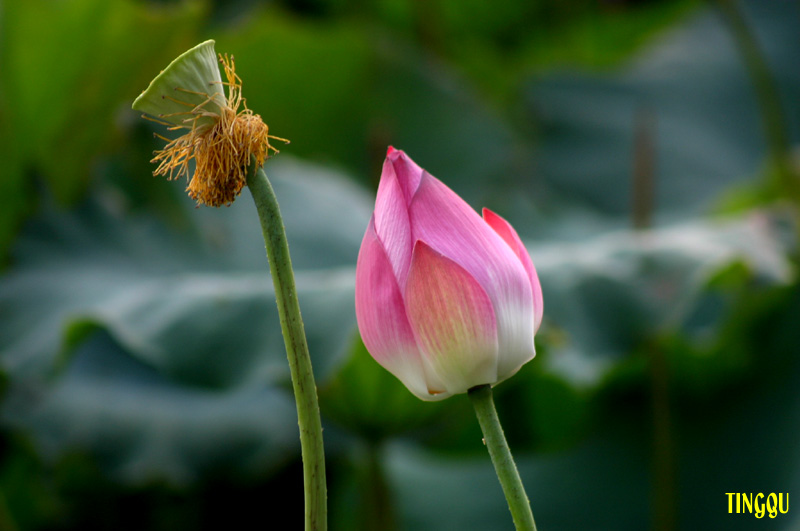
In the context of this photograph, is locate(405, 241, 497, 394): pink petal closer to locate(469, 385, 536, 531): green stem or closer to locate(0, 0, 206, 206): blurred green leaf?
locate(469, 385, 536, 531): green stem

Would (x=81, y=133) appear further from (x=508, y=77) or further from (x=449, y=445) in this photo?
(x=508, y=77)

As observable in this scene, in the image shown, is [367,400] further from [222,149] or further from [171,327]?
[222,149]

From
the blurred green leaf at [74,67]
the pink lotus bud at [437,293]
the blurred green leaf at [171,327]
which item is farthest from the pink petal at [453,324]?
the blurred green leaf at [74,67]

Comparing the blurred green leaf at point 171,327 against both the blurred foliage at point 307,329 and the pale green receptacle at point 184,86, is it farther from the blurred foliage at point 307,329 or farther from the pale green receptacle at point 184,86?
the pale green receptacle at point 184,86

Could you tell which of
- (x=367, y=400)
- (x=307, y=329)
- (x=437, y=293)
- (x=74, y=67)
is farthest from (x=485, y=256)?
(x=74, y=67)

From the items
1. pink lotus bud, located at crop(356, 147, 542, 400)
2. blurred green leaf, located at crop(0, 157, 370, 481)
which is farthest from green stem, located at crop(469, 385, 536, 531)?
blurred green leaf, located at crop(0, 157, 370, 481)
